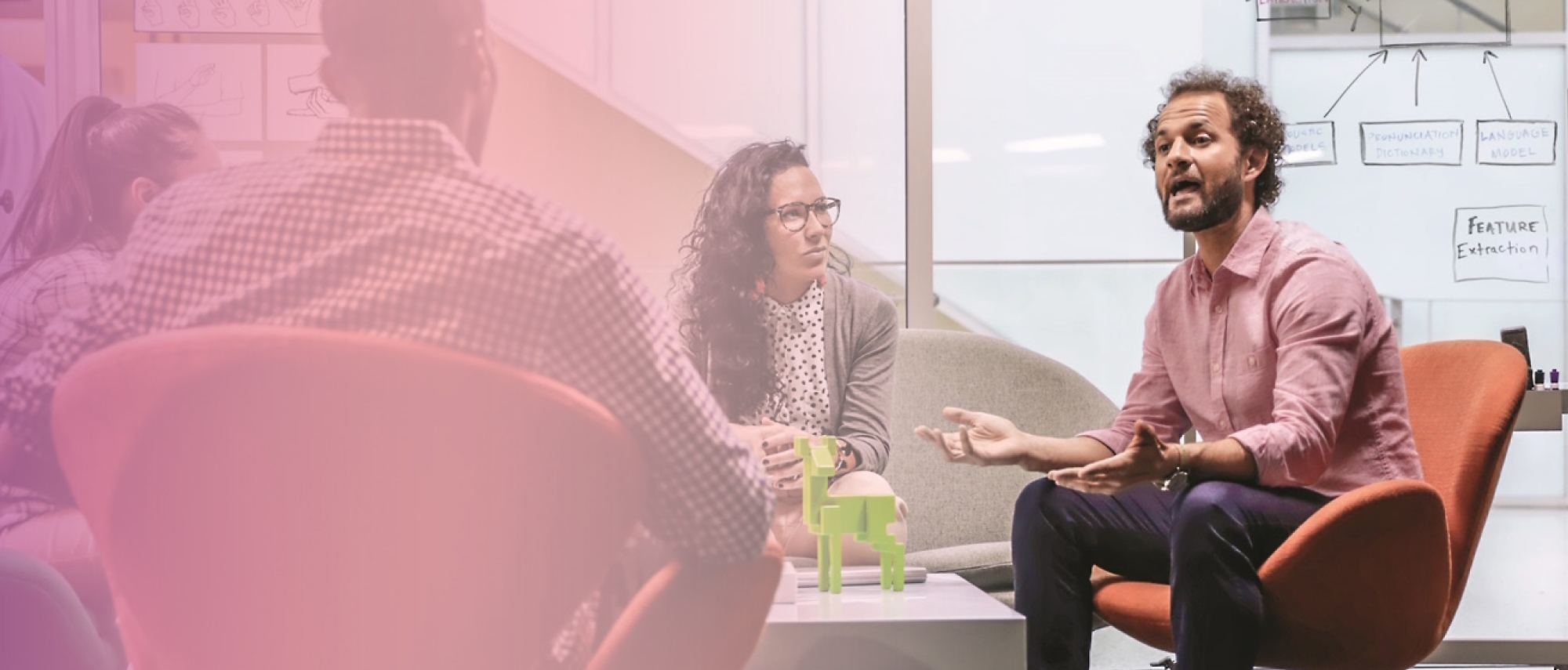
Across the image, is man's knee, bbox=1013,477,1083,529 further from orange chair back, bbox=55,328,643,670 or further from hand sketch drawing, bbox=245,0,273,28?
hand sketch drawing, bbox=245,0,273,28

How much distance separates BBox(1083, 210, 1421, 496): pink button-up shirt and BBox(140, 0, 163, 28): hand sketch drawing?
1.70 meters

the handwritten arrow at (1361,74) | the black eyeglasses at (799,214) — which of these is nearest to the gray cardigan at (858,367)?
the black eyeglasses at (799,214)

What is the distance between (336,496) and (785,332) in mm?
1599

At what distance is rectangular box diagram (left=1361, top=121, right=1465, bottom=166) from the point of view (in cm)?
347

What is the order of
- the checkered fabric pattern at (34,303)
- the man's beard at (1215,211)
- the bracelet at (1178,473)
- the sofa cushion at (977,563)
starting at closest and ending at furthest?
the checkered fabric pattern at (34,303) < the bracelet at (1178,473) < the man's beard at (1215,211) < the sofa cushion at (977,563)

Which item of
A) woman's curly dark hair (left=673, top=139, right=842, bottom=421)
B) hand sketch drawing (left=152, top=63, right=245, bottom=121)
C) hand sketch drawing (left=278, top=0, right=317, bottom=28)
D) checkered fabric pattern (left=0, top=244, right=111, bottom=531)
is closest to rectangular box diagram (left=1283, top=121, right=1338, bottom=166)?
woman's curly dark hair (left=673, top=139, right=842, bottom=421)

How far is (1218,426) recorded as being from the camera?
2309mm

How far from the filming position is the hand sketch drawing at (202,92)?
7.11 feet

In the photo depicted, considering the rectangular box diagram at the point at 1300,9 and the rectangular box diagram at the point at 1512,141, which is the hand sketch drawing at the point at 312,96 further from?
the rectangular box diagram at the point at 1512,141

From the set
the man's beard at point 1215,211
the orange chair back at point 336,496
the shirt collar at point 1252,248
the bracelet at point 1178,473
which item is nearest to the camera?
the orange chair back at point 336,496

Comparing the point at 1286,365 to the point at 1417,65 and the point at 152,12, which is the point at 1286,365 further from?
the point at 152,12

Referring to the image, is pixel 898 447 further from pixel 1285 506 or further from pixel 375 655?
pixel 375 655

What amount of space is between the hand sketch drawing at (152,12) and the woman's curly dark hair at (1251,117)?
1.73 m

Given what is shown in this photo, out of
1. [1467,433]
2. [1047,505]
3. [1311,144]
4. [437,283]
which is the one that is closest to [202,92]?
[437,283]
